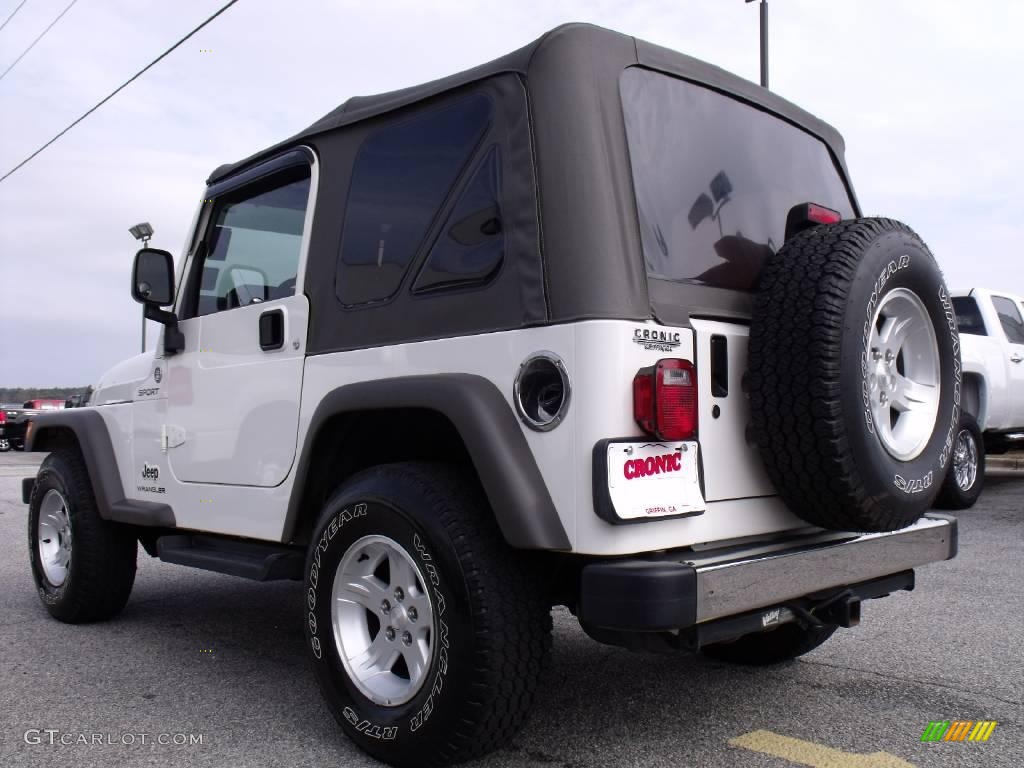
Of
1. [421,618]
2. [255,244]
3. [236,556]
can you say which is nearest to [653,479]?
[421,618]

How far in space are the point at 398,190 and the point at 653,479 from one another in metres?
1.37

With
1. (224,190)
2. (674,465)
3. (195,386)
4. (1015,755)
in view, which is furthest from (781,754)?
(224,190)

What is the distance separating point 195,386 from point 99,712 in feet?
4.37

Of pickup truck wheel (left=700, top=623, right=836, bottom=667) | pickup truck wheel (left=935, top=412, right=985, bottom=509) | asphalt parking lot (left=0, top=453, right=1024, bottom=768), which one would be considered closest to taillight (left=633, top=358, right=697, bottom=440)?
asphalt parking lot (left=0, top=453, right=1024, bottom=768)

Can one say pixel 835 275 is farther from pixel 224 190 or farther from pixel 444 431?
pixel 224 190

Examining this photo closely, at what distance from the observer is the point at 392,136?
3.39m

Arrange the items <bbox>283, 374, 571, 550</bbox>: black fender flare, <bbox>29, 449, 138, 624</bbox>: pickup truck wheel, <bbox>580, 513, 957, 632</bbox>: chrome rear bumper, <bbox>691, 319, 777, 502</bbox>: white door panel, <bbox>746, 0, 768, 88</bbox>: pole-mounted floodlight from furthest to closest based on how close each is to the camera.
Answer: <bbox>746, 0, 768, 88</bbox>: pole-mounted floodlight < <bbox>29, 449, 138, 624</bbox>: pickup truck wheel < <bbox>691, 319, 777, 502</bbox>: white door panel < <bbox>283, 374, 571, 550</bbox>: black fender flare < <bbox>580, 513, 957, 632</bbox>: chrome rear bumper

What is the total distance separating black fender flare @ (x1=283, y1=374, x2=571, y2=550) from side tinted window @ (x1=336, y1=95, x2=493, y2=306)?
1.59 feet

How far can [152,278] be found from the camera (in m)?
4.32

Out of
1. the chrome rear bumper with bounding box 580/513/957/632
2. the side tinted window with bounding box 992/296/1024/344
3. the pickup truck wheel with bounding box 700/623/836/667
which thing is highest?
the side tinted window with bounding box 992/296/1024/344

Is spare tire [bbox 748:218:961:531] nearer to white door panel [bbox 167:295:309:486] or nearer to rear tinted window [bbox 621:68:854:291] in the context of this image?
rear tinted window [bbox 621:68:854:291]

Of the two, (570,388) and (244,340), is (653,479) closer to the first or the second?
(570,388)

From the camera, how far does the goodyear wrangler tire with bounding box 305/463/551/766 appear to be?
265 cm

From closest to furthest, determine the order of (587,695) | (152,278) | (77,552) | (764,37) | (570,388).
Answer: (570,388), (587,695), (152,278), (77,552), (764,37)
